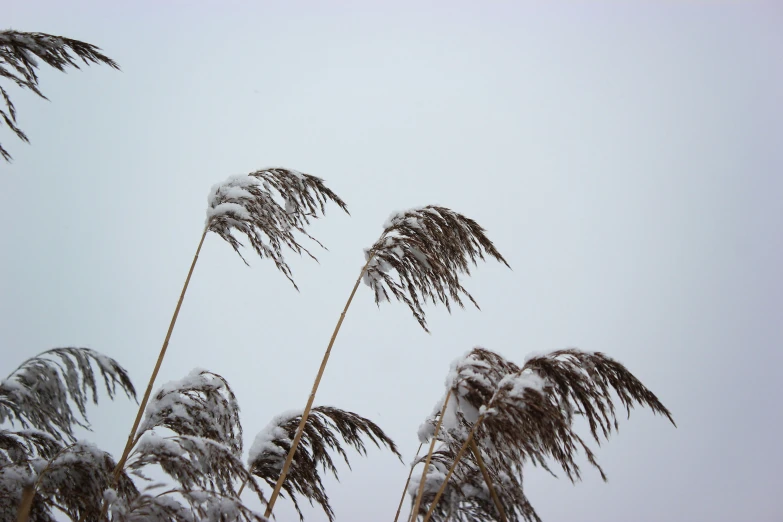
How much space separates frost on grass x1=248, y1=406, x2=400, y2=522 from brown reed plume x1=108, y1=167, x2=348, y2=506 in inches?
31.8

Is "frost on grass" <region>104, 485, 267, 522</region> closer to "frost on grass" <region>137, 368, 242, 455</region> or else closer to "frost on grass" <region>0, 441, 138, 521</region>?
"frost on grass" <region>0, 441, 138, 521</region>

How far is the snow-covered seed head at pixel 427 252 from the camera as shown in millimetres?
2891

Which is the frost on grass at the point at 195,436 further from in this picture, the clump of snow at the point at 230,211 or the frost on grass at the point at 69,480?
the clump of snow at the point at 230,211

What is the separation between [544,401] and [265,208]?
71.5 inches

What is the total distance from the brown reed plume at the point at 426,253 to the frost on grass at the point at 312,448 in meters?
0.38

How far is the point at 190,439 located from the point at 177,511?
280 millimetres

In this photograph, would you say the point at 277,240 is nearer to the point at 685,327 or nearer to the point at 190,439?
the point at 190,439

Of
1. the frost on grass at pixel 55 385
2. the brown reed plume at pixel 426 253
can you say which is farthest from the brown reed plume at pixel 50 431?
the brown reed plume at pixel 426 253

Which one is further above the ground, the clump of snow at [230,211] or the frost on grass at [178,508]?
the clump of snow at [230,211]

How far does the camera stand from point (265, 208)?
304 cm

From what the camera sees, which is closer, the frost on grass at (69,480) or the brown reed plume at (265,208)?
the frost on grass at (69,480)

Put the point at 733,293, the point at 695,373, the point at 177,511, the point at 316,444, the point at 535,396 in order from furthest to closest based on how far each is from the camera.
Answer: the point at 733,293
the point at 695,373
the point at 316,444
the point at 535,396
the point at 177,511

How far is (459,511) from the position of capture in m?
2.97

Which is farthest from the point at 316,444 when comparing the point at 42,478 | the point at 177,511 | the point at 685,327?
the point at 685,327
